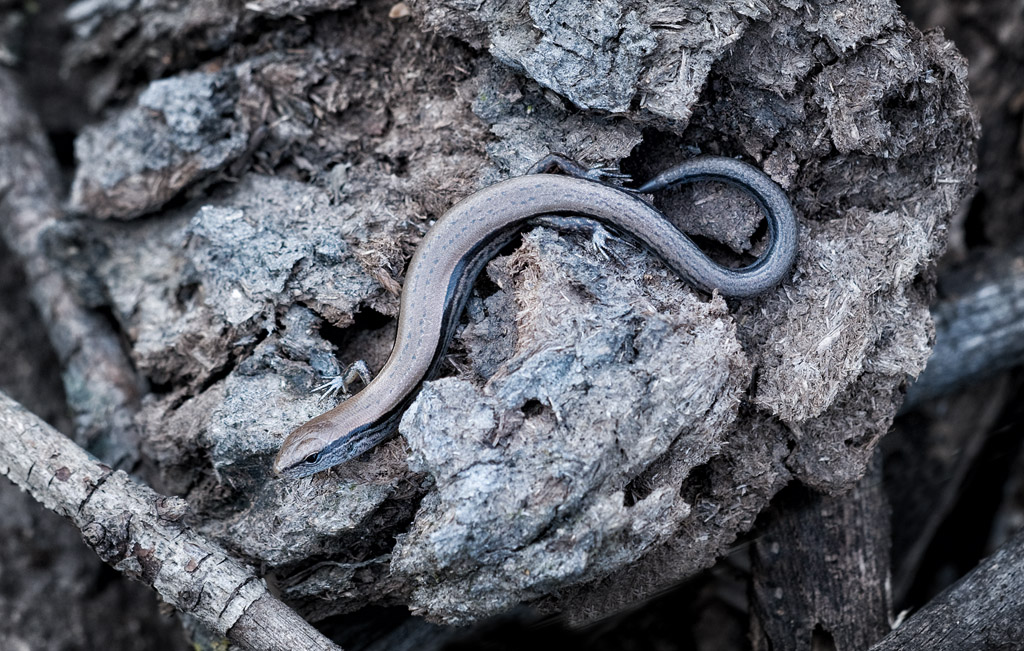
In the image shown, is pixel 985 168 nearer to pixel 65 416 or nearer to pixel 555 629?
pixel 555 629

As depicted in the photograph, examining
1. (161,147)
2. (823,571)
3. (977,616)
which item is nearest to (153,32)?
(161,147)

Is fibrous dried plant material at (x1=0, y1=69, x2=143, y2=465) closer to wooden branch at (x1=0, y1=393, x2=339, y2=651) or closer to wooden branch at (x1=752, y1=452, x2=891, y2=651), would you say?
wooden branch at (x1=0, y1=393, x2=339, y2=651)

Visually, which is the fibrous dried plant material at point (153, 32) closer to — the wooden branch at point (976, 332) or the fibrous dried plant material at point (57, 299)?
the fibrous dried plant material at point (57, 299)

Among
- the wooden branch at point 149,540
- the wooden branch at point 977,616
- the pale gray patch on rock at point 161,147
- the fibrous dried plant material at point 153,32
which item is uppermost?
the fibrous dried plant material at point 153,32

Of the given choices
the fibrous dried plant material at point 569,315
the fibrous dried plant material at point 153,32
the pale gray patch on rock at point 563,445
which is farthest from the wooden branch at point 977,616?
the fibrous dried plant material at point 153,32

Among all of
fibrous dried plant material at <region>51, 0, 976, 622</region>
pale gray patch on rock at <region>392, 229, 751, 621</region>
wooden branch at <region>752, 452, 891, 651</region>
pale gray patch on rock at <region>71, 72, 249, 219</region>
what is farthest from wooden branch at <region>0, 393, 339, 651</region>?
wooden branch at <region>752, 452, 891, 651</region>

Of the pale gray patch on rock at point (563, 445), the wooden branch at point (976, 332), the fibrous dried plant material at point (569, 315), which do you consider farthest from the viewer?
the wooden branch at point (976, 332)

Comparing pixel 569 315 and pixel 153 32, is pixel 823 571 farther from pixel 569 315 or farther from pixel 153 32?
pixel 153 32

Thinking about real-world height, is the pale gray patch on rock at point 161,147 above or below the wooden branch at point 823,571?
above
